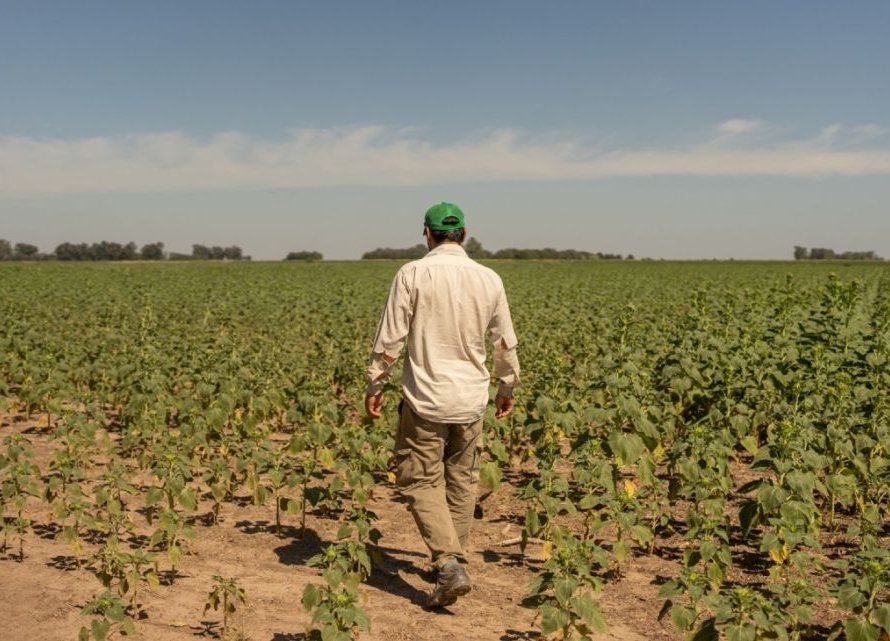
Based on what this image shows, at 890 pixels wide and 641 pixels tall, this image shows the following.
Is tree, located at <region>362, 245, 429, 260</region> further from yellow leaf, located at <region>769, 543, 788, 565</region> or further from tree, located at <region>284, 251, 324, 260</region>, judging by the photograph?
yellow leaf, located at <region>769, 543, 788, 565</region>

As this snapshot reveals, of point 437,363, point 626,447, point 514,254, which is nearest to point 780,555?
point 626,447

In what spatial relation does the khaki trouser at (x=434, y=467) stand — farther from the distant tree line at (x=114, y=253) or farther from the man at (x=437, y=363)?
the distant tree line at (x=114, y=253)

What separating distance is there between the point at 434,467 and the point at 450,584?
28.9 inches

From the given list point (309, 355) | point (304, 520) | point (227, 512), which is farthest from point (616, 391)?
point (309, 355)

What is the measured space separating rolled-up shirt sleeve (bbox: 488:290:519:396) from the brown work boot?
4.16ft

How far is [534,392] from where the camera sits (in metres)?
9.23

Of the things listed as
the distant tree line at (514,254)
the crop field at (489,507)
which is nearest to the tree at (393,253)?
the distant tree line at (514,254)

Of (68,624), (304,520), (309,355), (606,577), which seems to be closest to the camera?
(68,624)

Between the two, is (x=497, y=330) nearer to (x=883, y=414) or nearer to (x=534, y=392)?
(x=534, y=392)

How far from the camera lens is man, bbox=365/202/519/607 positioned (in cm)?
525

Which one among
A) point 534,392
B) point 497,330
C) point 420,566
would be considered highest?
point 497,330

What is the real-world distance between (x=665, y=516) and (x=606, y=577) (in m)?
0.83

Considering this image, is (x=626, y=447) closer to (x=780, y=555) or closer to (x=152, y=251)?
(x=780, y=555)

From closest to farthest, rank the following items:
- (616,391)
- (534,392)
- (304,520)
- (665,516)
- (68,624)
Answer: (68,624)
(665,516)
(304,520)
(616,391)
(534,392)
